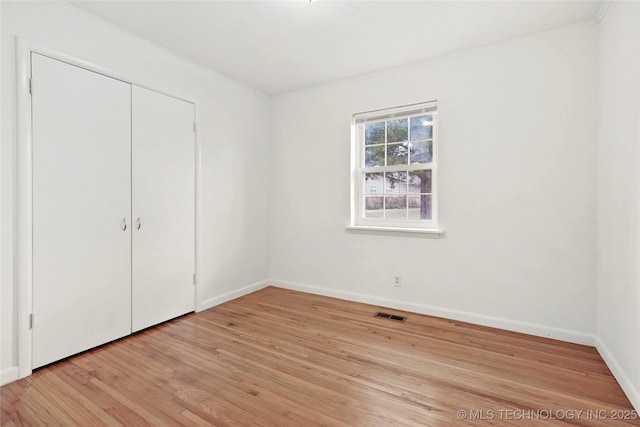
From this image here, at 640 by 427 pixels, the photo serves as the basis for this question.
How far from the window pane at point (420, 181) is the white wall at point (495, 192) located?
0.68 feet

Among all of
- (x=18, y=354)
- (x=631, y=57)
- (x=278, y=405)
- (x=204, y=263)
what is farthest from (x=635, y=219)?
(x=18, y=354)

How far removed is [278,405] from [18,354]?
1.81m

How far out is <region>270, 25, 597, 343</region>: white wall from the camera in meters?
2.59

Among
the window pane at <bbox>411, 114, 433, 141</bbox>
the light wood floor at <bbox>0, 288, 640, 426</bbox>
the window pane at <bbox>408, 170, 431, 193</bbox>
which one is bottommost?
the light wood floor at <bbox>0, 288, 640, 426</bbox>

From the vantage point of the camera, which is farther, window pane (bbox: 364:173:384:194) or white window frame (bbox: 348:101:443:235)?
window pane (bbox: 364:173:384:194)

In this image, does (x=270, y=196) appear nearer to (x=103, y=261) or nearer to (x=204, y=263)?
(x=204, y=263)

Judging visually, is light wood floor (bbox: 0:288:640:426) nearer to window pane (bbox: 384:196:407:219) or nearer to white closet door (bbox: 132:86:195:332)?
white closet door (bbox: 132:86:195:332)

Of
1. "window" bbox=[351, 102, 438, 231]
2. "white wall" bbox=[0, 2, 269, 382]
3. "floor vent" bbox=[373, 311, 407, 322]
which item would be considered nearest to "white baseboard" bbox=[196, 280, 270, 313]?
"white wall" bbox=[0, 2, 269, 382]

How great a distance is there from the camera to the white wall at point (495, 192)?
2594 millimetres

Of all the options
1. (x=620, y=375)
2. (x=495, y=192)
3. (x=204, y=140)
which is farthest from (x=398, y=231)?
(x=204, y=140)

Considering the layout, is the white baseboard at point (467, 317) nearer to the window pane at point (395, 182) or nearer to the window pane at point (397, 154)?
the window pane at point (395, 182)

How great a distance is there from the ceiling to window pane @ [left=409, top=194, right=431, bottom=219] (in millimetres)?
1419

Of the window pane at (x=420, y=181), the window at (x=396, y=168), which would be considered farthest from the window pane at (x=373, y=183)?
the window pane at (x=420, y=181)

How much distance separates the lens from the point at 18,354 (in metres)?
2.09
